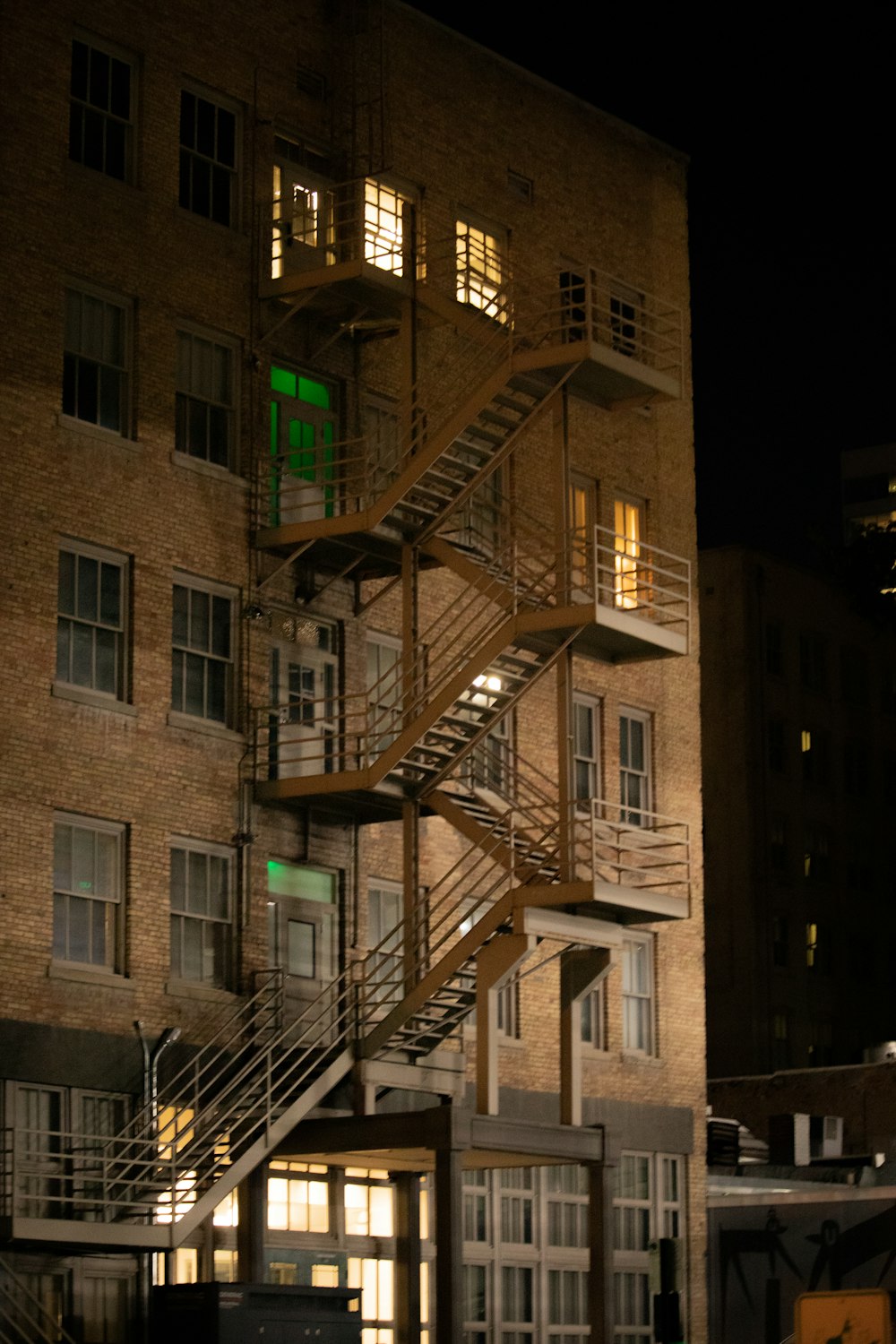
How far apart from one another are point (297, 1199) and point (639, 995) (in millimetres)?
7635

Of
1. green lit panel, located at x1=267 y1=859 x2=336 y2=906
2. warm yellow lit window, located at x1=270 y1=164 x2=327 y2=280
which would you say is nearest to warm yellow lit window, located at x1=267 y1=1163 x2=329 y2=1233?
green lit panel, located at x1=267 y1=859 x2=336 y2=906

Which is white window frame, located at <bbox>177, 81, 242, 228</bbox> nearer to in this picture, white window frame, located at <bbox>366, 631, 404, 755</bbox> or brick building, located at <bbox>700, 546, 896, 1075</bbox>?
white window frame, located at <bbox>366, 631, 404, 755</bbox>

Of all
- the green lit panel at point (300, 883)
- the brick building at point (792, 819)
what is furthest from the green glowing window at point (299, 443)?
the brick building at point (792, 819)

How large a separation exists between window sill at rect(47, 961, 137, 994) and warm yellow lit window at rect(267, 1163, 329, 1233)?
328 centimetres

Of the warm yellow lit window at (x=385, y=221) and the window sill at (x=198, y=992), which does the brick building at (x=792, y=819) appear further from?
the window sill at (x=198, y=992)

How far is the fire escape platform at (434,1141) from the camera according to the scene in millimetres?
28438

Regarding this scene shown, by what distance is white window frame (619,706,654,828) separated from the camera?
36.7 metres

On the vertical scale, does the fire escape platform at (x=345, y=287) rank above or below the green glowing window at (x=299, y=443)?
above

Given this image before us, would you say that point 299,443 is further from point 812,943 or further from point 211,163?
point 812,943

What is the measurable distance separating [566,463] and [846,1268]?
15.7 metres

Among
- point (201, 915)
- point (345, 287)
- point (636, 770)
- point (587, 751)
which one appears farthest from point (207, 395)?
point (636, 770)

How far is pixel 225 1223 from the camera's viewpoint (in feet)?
97.0

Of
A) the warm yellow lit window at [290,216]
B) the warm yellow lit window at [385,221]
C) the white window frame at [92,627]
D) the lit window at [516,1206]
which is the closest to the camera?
the white window frame at [92,627]

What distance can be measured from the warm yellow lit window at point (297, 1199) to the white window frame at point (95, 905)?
360 cm
